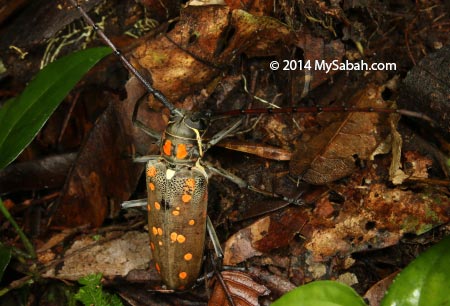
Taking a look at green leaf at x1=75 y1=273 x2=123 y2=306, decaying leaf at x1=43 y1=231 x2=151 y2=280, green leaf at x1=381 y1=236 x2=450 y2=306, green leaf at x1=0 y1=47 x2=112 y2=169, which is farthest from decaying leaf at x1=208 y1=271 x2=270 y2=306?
green leaf at x1=0 y1=47 x2=112 y2=169

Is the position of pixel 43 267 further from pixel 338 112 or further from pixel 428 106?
pixel 428 106

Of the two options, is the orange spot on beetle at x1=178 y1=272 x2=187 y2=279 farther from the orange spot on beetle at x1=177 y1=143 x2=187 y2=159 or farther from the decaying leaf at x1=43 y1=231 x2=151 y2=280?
the orange spot on beetle at x1=177 y1=143 x2=187 y2=159

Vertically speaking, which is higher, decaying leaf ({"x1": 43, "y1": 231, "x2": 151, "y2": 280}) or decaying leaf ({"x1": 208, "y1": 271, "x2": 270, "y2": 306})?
decaying leaf ({"x1": 43, "y1": 231, "x2": 151, "y2": 280})

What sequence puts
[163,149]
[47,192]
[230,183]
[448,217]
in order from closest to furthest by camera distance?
[448,217], [163,149], [230,183], [47,192]

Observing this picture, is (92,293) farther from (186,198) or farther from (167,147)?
(167,147)

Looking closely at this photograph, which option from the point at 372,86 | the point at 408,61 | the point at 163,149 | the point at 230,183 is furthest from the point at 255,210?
the point at 408,61

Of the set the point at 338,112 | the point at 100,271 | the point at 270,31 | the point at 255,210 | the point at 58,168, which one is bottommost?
the point at 100,271
